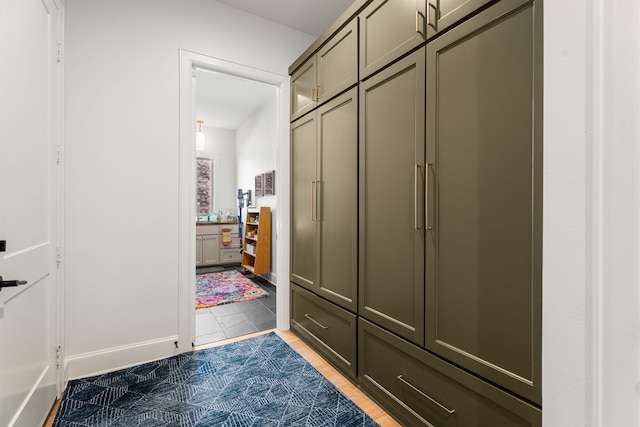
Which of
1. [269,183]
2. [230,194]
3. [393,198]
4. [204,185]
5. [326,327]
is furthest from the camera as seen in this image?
[230,194]

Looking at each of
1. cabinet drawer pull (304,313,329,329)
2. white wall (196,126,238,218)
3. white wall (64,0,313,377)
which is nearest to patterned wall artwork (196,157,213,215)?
white wall (196,126,238,218)

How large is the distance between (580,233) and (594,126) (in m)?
→ 0.28

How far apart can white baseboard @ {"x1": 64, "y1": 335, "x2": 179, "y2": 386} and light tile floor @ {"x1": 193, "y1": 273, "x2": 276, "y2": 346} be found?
0.86 feet

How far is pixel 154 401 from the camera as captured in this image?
1.84 metres

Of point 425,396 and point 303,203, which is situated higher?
point 303,203

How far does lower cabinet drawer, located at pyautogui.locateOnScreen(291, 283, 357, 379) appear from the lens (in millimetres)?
2057

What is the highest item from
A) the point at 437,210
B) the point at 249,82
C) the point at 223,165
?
the point at 249,82

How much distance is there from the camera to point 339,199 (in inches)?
85.4

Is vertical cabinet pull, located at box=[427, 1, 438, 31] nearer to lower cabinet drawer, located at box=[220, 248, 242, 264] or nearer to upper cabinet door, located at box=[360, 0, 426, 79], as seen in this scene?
upper cabinet door, located at box=[360, 0, 426, 79]

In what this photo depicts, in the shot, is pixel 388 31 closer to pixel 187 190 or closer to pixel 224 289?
pixel 187 190

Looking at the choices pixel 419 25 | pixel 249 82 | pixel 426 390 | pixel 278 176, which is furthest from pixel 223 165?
pixel 426 390

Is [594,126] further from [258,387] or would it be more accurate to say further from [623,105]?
[258,387]

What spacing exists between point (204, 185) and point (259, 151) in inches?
79.8

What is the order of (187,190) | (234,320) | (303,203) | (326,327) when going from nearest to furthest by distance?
(326,327) < (187,190) < (303,203) < (234,320)
